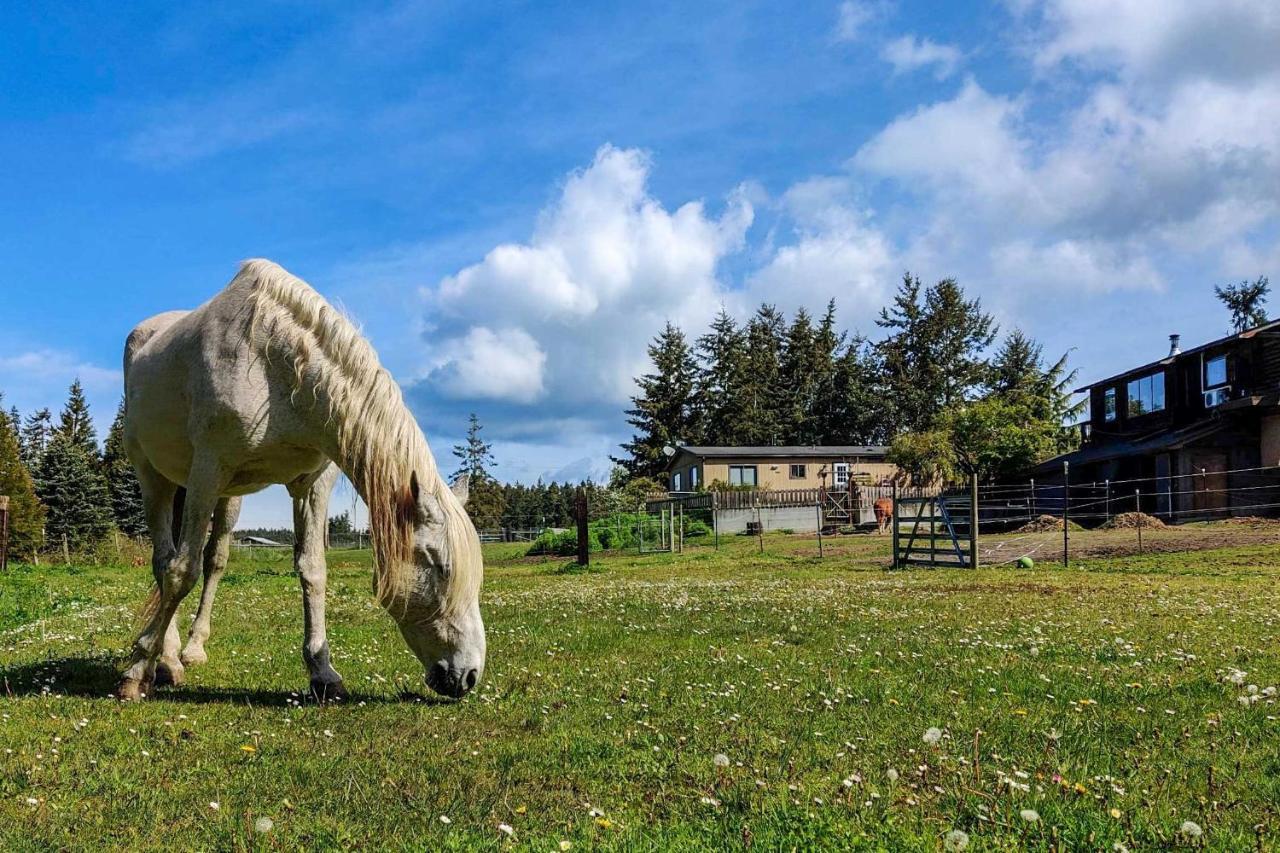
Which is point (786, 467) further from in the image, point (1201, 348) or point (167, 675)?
point (167, 675)

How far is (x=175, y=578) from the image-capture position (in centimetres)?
636

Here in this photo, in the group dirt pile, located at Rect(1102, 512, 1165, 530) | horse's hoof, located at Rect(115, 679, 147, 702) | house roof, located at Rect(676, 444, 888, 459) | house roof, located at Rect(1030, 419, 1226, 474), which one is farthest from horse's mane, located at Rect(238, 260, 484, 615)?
house roof, located at Rect(676, 444, 888, 459)

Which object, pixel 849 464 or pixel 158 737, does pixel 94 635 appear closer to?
pixel 158 737

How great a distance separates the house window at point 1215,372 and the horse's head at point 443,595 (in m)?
44.3

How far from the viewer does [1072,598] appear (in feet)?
42.9

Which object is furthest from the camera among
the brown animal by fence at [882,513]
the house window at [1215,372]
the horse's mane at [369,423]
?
the brown animal by fence at [882,513]

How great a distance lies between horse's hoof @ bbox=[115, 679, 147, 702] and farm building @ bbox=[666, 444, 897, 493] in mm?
55042

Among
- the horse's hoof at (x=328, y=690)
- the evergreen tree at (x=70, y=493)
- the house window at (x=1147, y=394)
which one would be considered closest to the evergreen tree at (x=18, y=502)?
the evergreen tree at (x=70, y=493)

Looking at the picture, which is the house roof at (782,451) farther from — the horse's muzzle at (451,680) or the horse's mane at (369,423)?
the horse's muzzle at (451,680)

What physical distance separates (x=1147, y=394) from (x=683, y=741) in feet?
161

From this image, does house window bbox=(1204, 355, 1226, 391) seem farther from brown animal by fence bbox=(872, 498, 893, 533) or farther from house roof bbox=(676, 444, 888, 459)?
house roof bbox=(676, 444, 888, 459)

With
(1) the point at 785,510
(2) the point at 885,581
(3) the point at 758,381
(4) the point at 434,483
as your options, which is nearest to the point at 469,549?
(4) the point at 434,483

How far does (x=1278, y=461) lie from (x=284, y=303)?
40.0 m

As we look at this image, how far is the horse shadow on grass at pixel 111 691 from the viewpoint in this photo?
236 inches
